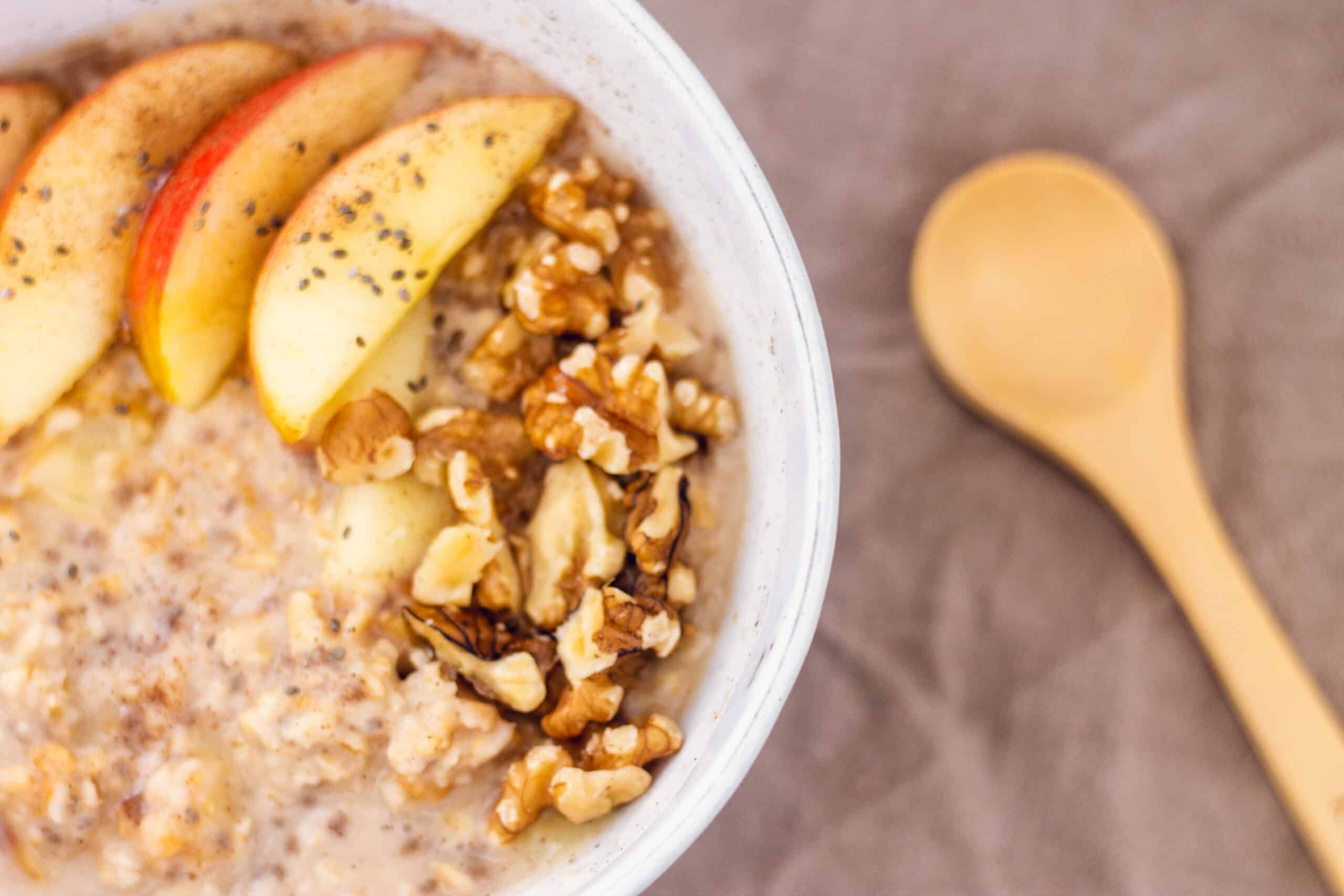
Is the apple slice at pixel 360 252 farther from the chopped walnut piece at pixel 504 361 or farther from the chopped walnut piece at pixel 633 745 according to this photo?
the chopped walnut piece at pixel 633 745

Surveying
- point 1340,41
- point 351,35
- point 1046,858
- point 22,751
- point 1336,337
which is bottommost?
point 1046,858

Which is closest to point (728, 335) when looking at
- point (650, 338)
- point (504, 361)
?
point (650, 338)

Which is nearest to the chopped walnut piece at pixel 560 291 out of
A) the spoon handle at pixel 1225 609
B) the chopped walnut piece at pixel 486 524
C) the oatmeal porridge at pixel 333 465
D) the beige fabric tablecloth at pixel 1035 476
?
the oatmeal porridge at pixel 333 465

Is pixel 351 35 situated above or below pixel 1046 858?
above

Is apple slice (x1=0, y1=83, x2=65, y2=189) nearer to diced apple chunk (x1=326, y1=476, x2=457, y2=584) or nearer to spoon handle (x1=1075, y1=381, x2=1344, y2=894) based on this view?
diced apple chunk (x1=326, y1=476, x2=457, y2=584)

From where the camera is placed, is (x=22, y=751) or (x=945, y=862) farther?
(x=945, y=862)

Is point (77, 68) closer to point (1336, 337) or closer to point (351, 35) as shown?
point (351, 35)

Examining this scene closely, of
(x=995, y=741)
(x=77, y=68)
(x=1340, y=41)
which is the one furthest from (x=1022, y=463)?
(x=77, y=68)
